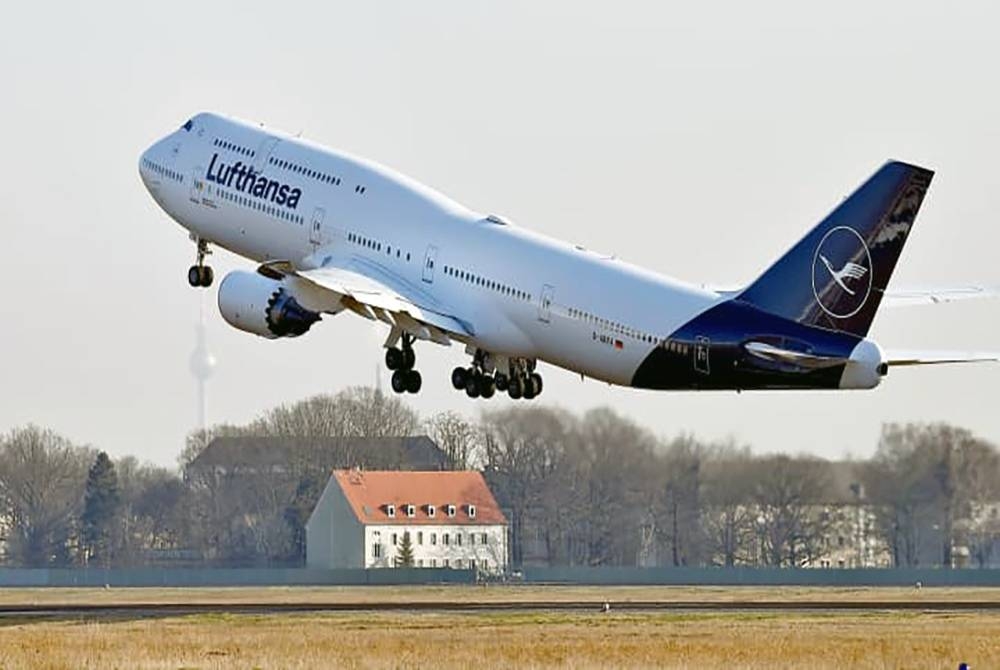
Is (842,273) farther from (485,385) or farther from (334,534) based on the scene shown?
(334,534)

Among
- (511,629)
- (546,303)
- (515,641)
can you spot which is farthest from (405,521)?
(515,641)

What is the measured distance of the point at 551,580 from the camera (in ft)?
469

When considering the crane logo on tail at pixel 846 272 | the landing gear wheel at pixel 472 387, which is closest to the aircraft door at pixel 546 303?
the landing gear wheel at pixel 472 387

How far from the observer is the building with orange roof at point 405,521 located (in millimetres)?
157125

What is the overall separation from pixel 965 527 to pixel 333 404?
49184mm

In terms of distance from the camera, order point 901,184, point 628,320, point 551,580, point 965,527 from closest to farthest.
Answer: point 901,184 < point 628,320 < point 965,527 < point 551,580

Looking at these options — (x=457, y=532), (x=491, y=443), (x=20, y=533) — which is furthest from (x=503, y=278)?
(x=20, y=533)

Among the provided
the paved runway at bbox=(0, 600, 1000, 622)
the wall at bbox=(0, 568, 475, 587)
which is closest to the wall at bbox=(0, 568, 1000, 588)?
the wall at bbox=(0, 568, 475, 587)

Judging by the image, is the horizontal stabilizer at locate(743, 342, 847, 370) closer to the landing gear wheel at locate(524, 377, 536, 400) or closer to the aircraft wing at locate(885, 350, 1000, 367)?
the aircraft wing at locate(885, 350, 1000, 367)

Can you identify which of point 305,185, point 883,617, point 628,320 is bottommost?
point 883,617

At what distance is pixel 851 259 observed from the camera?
7744cm

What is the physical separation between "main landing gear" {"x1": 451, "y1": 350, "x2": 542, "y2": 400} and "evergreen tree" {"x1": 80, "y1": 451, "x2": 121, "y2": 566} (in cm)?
7812

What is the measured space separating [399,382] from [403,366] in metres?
0.76

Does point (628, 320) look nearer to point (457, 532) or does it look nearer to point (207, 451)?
point (457, 532)
